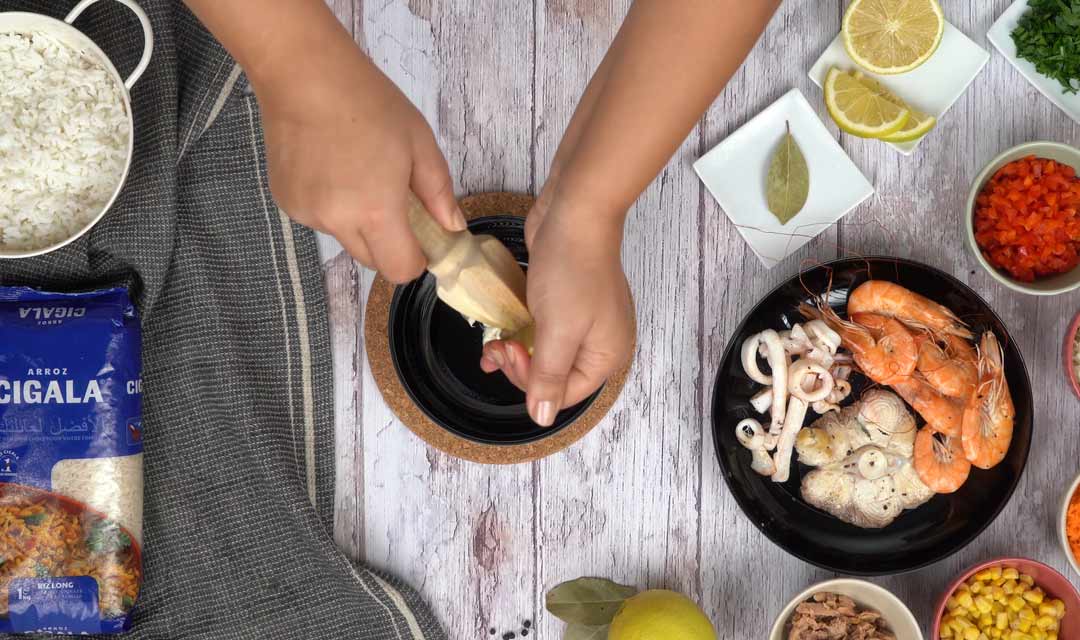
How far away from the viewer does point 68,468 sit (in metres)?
1.08

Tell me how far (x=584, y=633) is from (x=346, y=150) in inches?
29.2

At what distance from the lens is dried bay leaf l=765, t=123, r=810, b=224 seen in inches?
45.3

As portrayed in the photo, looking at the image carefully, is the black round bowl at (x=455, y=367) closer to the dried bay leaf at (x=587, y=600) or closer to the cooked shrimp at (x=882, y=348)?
the dried bay leaf at (x=587, y=600)

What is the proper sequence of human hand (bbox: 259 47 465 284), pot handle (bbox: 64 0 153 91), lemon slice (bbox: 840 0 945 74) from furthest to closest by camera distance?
lemon slice (bbox: 840 0 945 74)
pot handle (bbox: 64 0 153 91)
human hand (bbox: 259 47 465 284)

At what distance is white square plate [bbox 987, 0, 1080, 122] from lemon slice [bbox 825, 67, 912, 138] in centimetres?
18

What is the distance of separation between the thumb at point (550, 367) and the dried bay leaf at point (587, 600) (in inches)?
14.8

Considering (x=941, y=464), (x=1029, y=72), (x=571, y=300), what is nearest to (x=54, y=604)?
(x=571, y=300)

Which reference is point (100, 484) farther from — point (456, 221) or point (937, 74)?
point (937, 74)

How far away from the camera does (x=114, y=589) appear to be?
108 centimetres

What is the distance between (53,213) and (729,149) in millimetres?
887

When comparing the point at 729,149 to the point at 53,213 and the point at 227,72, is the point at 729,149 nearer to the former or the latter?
the point at 227,72

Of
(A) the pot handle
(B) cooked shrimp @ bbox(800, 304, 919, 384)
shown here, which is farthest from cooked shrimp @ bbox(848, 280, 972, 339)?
(A) the pot handle

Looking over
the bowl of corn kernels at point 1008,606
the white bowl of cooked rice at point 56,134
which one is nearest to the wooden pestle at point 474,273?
the white bowl of cooked rice at point 56,134

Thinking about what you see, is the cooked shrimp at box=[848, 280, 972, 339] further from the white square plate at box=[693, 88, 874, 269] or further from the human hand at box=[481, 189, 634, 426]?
the human hand at box=[481, 189, 634, 426]
